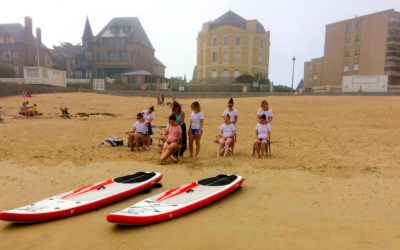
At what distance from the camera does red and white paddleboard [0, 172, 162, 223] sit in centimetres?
436

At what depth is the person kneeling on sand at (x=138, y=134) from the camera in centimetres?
934

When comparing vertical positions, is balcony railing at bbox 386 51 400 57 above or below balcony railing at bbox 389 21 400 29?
below

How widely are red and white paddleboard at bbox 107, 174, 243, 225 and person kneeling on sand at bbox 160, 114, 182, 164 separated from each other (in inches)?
79.9

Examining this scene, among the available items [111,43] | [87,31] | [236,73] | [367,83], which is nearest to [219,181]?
[367,83]

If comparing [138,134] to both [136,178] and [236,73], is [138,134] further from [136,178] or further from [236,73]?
[236,73]

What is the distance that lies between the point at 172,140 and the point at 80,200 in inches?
129

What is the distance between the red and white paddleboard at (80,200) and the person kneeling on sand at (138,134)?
3.30m

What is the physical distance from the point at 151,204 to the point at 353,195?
134 inches

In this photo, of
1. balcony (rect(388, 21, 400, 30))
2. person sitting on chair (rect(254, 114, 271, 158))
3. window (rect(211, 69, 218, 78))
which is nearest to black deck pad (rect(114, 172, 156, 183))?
person sitting on chair (rect(254, 114, 271, 158))

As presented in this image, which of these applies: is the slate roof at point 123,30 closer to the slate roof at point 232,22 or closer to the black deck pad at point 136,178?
the slate roof at point 232,22

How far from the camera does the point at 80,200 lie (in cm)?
494

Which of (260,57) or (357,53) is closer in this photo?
(357,53)

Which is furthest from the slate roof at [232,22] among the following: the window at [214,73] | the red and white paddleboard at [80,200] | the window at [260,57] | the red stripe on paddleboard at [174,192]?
the red stripe on paddleboard at [174,192]

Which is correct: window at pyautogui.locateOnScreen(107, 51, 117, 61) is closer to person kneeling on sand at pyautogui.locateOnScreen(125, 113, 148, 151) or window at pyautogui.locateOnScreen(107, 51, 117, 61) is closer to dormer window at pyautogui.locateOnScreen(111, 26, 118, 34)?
dormer window at pyautogui.locateOnScreen(111, 26, 118, 34)
